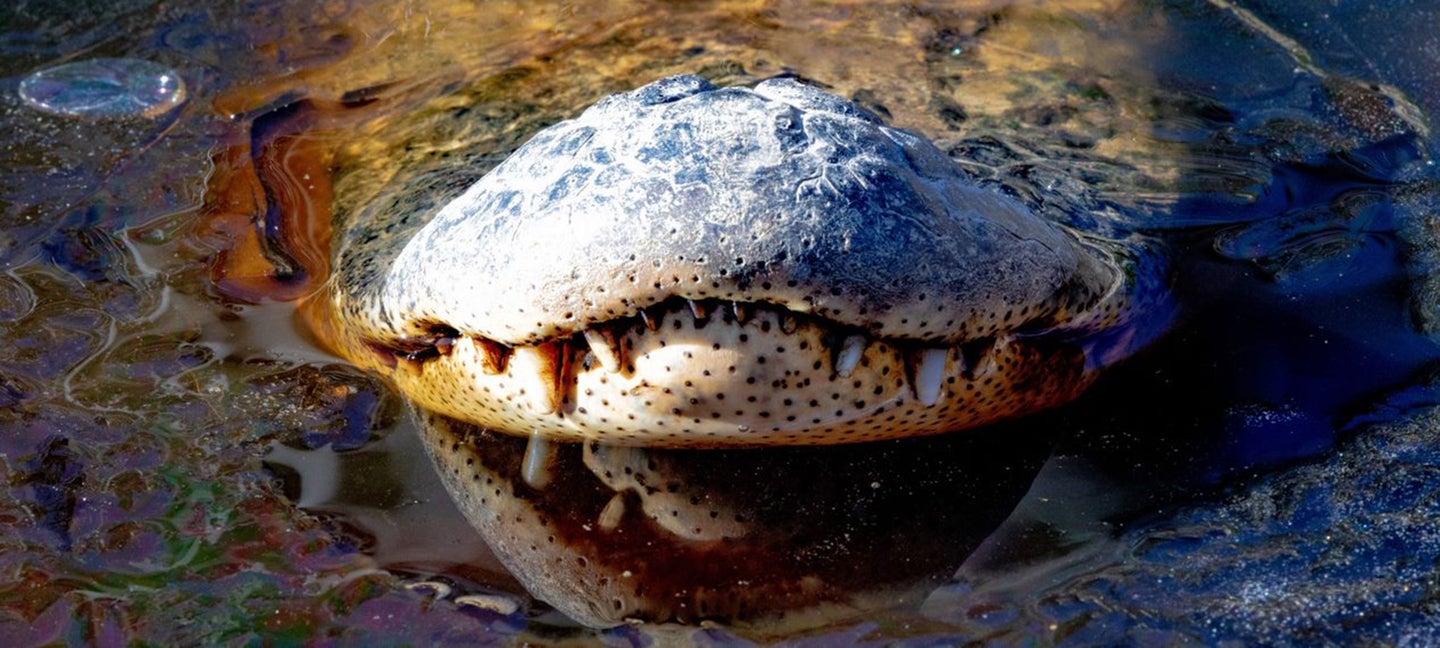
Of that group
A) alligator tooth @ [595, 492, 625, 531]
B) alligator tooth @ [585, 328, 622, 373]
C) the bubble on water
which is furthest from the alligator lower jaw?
the bubble on water

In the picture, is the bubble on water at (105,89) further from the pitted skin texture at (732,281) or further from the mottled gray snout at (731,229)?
the mottled gray snout at (731,229)

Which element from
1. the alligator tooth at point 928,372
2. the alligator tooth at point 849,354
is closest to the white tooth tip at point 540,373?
the alligator tooth at point 849,354

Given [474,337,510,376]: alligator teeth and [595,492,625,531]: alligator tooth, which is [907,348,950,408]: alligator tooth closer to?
[595,492,625,531]: alligator tooth

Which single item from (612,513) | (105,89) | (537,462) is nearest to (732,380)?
(612,513)

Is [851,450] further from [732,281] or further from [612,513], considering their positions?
[732,281]

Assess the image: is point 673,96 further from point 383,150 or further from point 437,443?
point 383,150

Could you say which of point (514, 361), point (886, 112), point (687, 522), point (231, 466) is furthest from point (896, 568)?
point (886, 112)

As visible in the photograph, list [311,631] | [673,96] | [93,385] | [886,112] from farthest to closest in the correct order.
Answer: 1. [886,112]
2. [93,385]
3. [673,96]
4. [311,631]

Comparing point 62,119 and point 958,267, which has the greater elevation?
point 958,267
